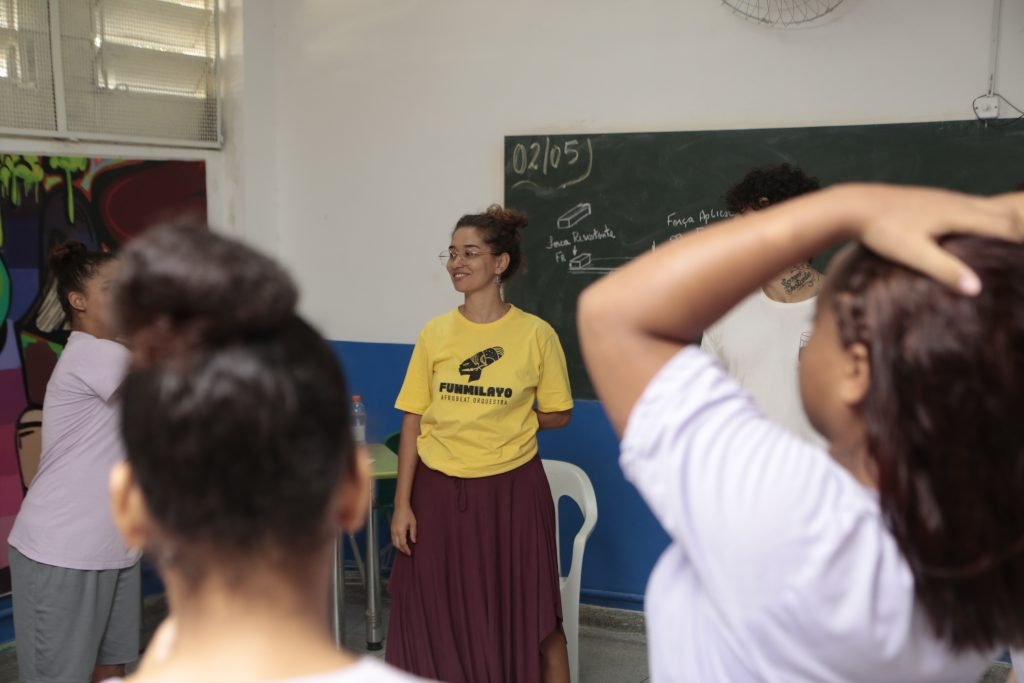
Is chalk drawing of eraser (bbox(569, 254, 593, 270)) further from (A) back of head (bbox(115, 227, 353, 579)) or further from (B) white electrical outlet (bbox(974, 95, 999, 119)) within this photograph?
(A) back of head (bbox(115, 227, 353, 579))

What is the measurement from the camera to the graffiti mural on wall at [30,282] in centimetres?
363

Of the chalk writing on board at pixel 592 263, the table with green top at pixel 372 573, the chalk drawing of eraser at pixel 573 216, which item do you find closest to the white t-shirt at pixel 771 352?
the chalk writing on board at pixel 592 263

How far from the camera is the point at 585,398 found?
4055 mm

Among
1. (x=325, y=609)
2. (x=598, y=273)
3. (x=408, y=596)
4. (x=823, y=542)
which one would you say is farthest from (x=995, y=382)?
(x=598, y=273)

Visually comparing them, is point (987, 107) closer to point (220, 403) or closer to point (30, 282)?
point (220, 403)

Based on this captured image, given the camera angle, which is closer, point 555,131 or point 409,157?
point 555,131

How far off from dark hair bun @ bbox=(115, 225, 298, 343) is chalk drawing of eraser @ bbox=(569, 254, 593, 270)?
329 centimetres

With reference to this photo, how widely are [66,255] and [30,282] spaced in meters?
1.10

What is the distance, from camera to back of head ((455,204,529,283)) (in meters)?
3.23

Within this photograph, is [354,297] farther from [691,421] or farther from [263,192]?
[691,421]

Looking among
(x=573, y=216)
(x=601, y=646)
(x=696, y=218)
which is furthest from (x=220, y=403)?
(x=601, y=646)

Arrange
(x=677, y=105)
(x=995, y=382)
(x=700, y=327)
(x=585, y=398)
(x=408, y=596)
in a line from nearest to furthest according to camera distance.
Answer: (x=995, y=382) → (x=700, y=327) → (x=408, y=596) → (x=677, y=105) → (x=585, y=398)

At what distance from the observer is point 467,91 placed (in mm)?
4203

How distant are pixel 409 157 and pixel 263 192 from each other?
83cm
